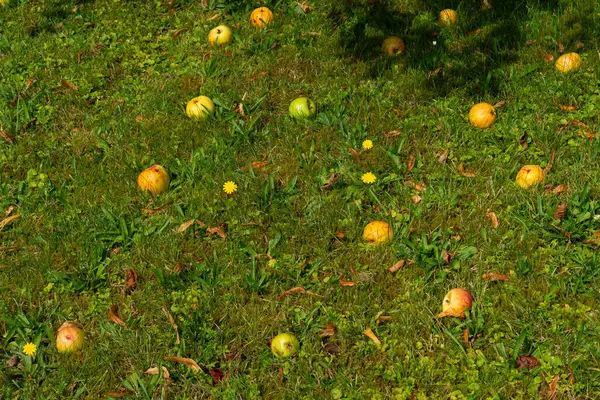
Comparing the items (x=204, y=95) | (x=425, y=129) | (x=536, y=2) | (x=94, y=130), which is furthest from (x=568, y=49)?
(x=94, y=130)

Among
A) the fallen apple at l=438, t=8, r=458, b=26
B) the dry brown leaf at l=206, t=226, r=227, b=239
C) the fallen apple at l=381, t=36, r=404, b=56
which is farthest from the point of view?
the fallen apple at l=438, t=8, r=458, b=26

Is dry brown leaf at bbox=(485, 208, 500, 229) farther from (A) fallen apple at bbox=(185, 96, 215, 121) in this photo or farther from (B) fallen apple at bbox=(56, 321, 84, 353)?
(B) fallen apple at bbox=(56, 321, 84, 353)

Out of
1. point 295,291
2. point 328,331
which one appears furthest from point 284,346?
point 295,291

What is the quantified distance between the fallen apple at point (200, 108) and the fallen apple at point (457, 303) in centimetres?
228

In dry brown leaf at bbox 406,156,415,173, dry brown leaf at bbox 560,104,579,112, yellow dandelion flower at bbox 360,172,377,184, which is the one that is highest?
yellow dandelion flower at bbox 360,172,377,184

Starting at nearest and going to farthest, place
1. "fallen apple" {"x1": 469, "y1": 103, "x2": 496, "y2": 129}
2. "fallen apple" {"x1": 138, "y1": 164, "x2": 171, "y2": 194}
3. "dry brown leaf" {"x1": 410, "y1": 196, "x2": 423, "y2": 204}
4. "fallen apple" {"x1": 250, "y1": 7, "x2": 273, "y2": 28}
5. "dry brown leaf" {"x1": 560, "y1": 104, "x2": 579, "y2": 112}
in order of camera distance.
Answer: "dry brown leaf" {"x1": 410, "y1": 196, "x2": 423, "y2": 204} → "fallen apple" {"x1": 138, "y1": 164, "x2": 171, "y2": 194} → "fallen apple" {"x1": 469, "y1": 103, "x2": 496, "y2": 129} → "dry brown leaf" {"x1": 560, "y1": 104, "x2": 579, "y2": 112} → "fallen apple" {"x1": 250, "y1": 7, "x2": 273, "y2": 28}

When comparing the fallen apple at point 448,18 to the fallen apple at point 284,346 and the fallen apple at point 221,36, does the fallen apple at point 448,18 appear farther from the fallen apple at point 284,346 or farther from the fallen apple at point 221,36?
the fallen apple at point 284,346

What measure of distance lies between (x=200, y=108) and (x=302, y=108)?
2.36 ft

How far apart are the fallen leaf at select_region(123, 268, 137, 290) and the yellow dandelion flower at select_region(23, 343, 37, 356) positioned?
1.89 ft

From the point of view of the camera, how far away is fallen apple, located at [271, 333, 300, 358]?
3.65m

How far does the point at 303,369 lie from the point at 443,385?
0.67 meters

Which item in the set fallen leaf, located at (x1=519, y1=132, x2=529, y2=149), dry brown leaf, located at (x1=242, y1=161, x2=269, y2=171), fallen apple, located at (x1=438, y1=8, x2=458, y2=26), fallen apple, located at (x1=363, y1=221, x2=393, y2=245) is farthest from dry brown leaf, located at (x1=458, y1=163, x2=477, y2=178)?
fallen apple, located at (x1=438, y1=8, x2=458, y2=26)

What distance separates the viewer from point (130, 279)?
13.5ft

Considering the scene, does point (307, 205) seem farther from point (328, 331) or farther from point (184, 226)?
point (328, 331)
